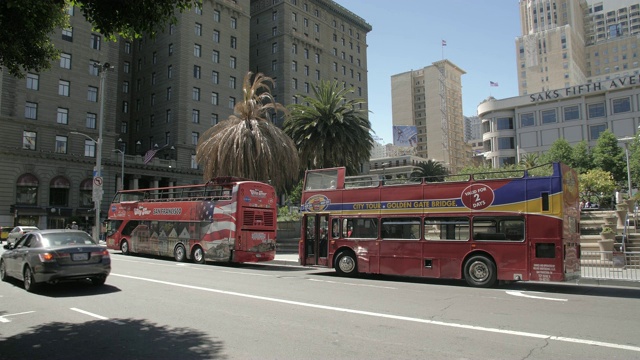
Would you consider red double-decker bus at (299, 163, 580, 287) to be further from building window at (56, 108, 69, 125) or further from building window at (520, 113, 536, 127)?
building window at (520, 113, 536, 127)

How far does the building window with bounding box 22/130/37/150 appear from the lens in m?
49.6

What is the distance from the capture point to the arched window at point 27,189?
4919 cm

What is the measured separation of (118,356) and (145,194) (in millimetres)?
21895

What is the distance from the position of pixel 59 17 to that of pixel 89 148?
5091cm

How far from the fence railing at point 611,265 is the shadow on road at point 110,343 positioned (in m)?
14.0

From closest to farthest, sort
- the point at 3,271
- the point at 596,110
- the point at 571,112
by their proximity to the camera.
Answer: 1. the point at 3,271
2. the point at 596,110
3. the point at 571,112

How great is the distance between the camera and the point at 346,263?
17.0 metres

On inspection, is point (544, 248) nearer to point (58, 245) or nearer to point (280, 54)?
point (58, 245)

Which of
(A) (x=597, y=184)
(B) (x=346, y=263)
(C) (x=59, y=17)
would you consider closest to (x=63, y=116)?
(B) (x=346, y=263)

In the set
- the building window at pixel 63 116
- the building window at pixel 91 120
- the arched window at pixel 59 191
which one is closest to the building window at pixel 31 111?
the building window at pixel 63 116

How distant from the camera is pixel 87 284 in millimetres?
12922

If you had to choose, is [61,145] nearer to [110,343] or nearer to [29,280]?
[29,280]

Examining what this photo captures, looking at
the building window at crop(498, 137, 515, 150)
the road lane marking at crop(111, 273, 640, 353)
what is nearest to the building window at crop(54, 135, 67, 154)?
the road lane marking at crop(111, 273, 640, 353)

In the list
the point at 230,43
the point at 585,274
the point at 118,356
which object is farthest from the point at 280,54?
the point at 118,356
